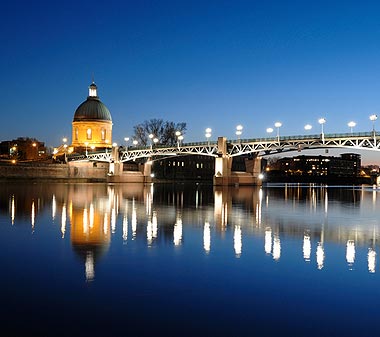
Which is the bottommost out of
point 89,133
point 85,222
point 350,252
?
point 350,252

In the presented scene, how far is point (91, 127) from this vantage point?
154 metres

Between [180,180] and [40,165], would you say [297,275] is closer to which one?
[40,165]

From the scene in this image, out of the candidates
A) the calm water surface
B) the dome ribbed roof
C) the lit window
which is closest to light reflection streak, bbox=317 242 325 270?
the calm water surface

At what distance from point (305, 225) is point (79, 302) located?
639 inches

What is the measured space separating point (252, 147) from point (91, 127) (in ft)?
236

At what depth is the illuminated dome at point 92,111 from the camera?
156 metres

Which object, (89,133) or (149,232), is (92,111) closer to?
(89,133)

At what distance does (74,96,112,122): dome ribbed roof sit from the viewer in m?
156

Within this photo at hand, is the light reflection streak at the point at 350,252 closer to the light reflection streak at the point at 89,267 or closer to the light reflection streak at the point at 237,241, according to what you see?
the light reflection streak at the point at 237,241

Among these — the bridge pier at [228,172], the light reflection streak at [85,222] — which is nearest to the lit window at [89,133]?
the bridge pier at [228,172]

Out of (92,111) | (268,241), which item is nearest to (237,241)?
(268,241)

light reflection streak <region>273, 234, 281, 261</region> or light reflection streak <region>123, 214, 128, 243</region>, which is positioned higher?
light reflection streak <region>123, 214, 128, 243</region>

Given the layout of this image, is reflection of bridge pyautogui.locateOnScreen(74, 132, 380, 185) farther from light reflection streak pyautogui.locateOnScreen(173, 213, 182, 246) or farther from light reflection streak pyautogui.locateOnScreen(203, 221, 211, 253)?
light reflection streak pyautogui.locateOnScreen(203, 221, 211, 253)

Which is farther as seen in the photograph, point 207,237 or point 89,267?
point 207,237
